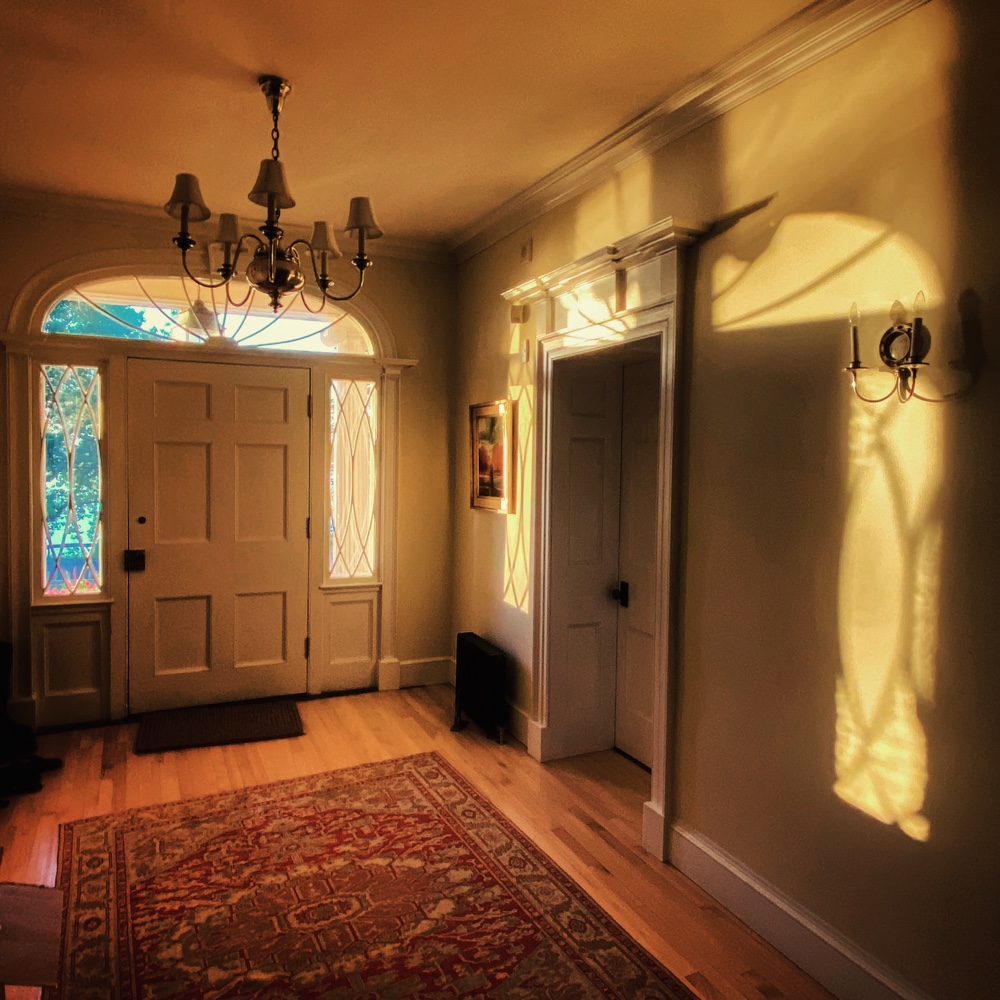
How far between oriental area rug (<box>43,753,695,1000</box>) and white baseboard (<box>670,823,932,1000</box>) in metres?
0.40

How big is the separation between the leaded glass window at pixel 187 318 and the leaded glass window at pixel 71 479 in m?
0.29

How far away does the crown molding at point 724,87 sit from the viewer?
223cm

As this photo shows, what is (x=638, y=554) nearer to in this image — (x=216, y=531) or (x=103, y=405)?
(x=216, y=531)

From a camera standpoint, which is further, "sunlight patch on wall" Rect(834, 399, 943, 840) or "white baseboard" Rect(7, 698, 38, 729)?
"white baseboard" Rect(7, 698, 38, 729)

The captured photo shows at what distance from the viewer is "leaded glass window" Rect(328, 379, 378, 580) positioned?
495 cm

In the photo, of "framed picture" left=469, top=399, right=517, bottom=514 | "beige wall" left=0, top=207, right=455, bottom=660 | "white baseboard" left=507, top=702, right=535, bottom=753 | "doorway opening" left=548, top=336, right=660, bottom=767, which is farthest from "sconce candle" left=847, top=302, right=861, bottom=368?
"beige wall" left=0, top=207, right=455, bottom=660

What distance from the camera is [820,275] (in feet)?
7.75

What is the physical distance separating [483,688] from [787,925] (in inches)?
83.0

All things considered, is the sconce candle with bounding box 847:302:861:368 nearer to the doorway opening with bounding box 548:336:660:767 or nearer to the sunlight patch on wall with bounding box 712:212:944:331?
the sunlight patch on wall with bounding box 712:212:944:331

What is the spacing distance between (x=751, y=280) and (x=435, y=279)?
2868 millimetres

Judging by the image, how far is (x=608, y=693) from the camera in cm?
413

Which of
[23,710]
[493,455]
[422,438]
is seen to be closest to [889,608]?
[493,455]

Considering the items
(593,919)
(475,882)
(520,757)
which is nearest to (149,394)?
(520,757)

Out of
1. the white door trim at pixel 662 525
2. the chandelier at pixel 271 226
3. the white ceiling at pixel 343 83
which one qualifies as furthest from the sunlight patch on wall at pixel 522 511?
the chandelier at pixel 271 226
